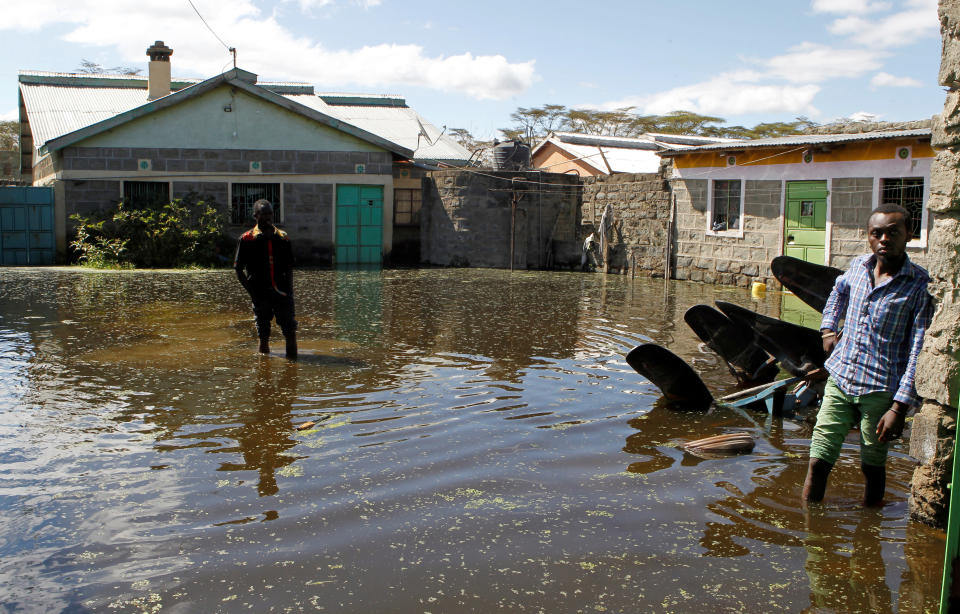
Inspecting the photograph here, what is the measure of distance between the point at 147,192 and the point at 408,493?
19150 mm

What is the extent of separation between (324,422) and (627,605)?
131 inches

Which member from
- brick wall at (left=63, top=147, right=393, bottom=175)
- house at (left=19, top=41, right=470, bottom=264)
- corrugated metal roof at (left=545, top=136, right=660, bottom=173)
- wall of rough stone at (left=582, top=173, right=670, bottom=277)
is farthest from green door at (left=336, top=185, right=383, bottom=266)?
corrugated metal roof at (left=545, top=136, right=660, bottom=173)

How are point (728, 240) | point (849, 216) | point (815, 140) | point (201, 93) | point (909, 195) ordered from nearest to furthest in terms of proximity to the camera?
point (909, 195) < point (849, 216) < point (815, 140) < point (728, 240) < point (201, 93)

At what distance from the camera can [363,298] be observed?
14742 mm

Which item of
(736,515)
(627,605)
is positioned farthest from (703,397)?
(627,605)

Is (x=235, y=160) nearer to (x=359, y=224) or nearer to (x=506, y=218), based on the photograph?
(x=359, y=224)

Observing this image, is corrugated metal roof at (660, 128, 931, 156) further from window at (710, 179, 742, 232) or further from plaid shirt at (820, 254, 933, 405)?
plaid shirt at (820, 254, 933, 405)

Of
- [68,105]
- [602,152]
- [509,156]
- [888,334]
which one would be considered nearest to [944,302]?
[888,334]

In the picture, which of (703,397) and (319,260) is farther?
(319,260)

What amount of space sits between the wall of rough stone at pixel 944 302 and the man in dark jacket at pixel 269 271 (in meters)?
6.13

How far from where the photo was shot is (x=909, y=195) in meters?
15.2

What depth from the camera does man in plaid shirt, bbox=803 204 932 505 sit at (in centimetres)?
430

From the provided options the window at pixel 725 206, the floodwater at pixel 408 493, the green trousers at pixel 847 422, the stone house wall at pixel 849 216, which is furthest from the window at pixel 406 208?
the green trousers at pixel 847 422

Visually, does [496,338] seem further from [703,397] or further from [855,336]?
[855,336]
